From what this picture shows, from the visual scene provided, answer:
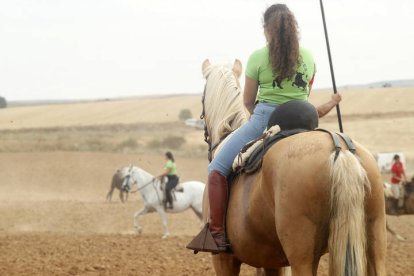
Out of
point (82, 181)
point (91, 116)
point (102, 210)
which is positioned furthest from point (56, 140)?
point (102, 210)

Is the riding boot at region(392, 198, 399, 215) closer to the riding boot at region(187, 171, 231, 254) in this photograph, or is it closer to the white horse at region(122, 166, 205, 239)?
the white horse at region(122, 166, 205, 239)

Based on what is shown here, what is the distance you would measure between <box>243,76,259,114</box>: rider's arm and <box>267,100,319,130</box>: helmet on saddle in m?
0.43

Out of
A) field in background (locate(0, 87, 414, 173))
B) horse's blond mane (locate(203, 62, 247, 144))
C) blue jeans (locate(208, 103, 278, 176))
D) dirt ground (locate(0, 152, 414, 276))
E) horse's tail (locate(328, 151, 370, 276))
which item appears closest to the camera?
horse's tail (locate(328, 151, 370, 276))

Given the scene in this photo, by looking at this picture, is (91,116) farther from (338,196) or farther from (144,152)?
(338,196)

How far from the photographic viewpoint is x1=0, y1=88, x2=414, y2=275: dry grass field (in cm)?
1148

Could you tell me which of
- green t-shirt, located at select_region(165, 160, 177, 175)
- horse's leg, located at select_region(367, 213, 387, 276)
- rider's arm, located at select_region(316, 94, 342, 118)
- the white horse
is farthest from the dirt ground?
horse's leg, located at select_region(367, 213, 387, 276)

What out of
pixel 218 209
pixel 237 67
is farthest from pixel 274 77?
pixel 237 67

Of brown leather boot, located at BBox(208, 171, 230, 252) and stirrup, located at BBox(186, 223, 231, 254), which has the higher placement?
brown leather boot, located at BBox(208, 171, 230, 252)

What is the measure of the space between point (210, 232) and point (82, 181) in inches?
1337

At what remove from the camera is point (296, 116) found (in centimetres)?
488

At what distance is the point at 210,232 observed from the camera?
5.44m

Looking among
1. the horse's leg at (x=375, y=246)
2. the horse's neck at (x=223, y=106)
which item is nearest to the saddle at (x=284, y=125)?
the horse's leg at (x=375, y=246)

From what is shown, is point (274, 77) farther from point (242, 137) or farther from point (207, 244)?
point (207, 244)

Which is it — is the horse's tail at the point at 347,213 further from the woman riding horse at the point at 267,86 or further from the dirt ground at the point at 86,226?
the dirt ground at the point at 86,226
